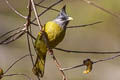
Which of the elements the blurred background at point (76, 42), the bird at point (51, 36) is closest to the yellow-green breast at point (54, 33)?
the bird at point (51, 36)

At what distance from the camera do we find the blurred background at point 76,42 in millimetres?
7570

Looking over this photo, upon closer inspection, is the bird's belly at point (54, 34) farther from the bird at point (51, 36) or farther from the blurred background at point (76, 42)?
the blurred background at point (76, 42)

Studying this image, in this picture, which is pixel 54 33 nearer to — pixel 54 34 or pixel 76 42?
pixel 54 34

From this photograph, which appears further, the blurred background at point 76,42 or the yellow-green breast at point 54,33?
the blurred background at point 76,42

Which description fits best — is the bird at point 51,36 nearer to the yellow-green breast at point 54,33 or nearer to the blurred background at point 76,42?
the yellow-green breast at point 54,33

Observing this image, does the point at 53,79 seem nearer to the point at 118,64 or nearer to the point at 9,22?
the point at 118,64

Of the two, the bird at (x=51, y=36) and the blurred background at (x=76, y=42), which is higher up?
the bird at (x=51, y=36)

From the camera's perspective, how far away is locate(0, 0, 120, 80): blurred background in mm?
7570

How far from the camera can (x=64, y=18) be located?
361 cm

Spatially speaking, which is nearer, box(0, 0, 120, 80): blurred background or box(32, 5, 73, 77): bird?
box(32, 5, 73, 77): bird

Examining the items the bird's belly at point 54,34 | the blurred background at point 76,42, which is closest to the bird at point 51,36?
the bird's belly at point 54,34

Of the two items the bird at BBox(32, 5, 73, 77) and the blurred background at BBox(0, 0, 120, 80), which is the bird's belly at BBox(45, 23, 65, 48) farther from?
the blurred background at BBox(0, 0, 120, 80)

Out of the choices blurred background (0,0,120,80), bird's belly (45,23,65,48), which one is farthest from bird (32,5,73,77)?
blurred background (0,0,120,80)

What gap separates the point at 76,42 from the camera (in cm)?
873
